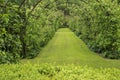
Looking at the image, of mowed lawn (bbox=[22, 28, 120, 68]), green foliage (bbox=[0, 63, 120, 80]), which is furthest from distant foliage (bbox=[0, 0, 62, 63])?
green foliage (bbox=[0, 63, 120, 80])

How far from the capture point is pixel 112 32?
71.7 ft

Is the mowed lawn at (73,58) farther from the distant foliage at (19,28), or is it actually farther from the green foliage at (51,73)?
the green foliage at (51,73)

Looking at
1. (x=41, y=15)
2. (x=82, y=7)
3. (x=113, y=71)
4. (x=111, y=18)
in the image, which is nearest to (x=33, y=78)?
(x=113, y=71)

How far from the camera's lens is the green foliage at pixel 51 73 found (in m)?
6.87

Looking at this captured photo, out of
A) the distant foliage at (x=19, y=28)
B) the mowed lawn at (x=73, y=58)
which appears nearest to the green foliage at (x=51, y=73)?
the distant foliage at (x=19, y=28)

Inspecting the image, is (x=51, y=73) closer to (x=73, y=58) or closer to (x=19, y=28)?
(x=19, y=28)

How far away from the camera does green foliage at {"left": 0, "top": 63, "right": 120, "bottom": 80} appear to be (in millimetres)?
6867

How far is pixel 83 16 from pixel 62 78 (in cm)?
2821

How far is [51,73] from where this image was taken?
7.59 meters

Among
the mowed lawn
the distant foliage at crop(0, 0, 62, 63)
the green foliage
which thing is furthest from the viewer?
the mowed lawn

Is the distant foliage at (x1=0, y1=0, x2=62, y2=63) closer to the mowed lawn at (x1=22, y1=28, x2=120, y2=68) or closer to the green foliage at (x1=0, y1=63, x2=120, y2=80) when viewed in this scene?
the mowed lawn at (x1=22, y1=28, x2=120, y2=68)

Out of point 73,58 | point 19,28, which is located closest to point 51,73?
point 19,28

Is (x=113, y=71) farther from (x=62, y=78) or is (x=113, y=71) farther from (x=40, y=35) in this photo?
(x=40, y=35)

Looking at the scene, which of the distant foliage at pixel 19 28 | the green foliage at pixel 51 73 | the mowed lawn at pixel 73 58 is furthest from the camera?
the mowed lawn at pixel 73 58
